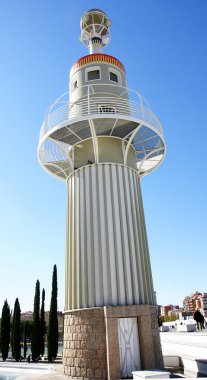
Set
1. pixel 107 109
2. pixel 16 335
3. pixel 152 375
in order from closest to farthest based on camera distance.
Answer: pixel 152 375, pixel 107 109, pixel 16 335

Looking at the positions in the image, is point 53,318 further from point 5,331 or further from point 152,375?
point 152,375

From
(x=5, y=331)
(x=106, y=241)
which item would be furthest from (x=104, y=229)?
(x=5, y=331)

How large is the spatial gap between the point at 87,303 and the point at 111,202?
15.8 ft

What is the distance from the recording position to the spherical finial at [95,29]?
2145 centimetres

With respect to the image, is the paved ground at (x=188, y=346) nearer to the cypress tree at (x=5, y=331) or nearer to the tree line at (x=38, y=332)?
the tree line at (x=38, y=332)

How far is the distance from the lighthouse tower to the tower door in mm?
37

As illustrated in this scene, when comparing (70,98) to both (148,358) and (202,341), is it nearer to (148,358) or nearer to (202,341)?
(148,358)

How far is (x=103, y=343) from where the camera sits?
1271 cm

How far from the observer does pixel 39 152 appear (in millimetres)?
17344

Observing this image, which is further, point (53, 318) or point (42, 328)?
point (42, 328)

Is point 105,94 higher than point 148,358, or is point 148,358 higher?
point 105,94

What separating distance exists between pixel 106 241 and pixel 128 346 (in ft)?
15.0

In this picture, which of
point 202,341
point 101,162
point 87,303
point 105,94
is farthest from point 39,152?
point 202,341

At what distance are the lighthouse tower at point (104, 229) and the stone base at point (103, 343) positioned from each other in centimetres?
4
